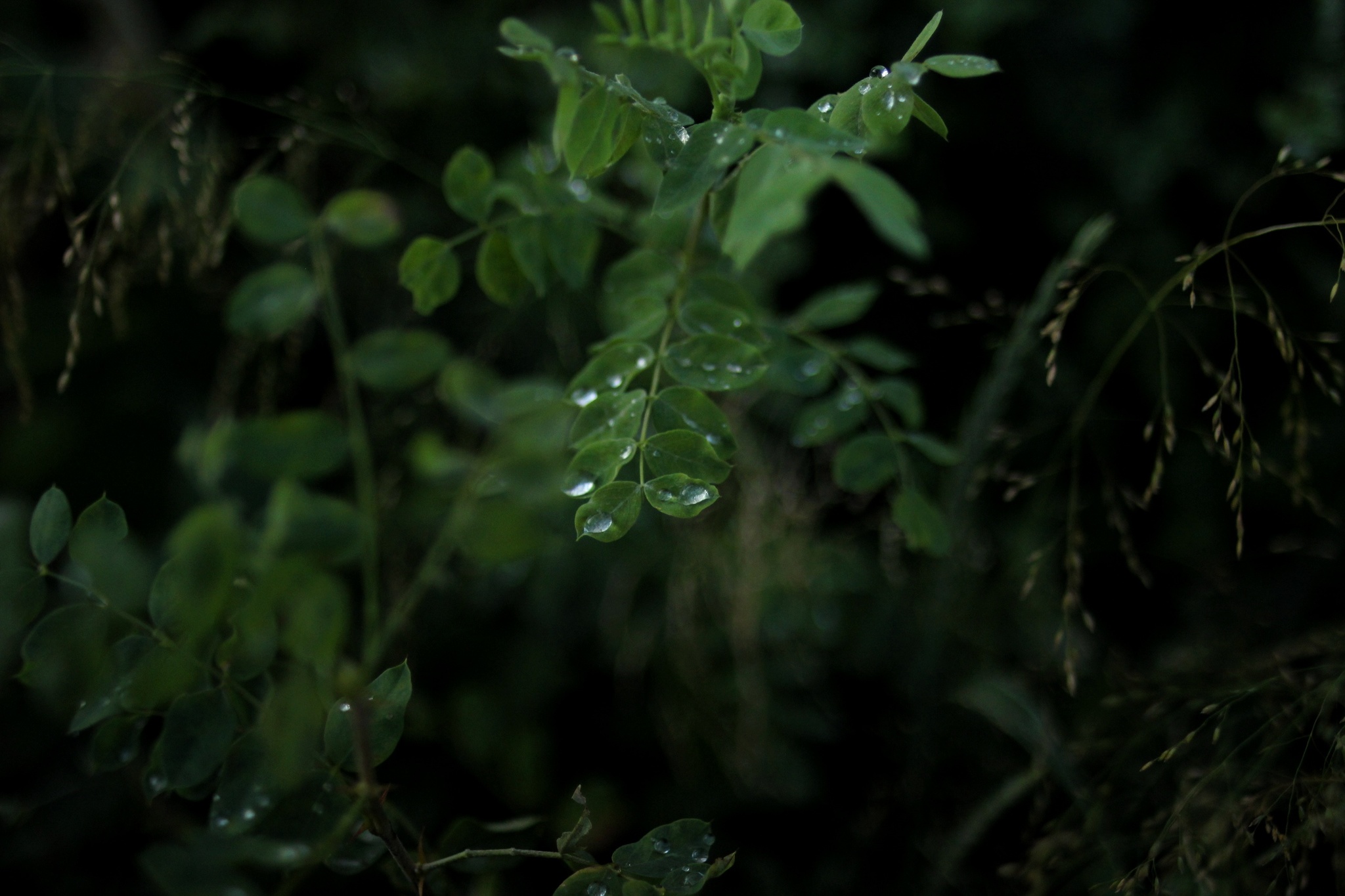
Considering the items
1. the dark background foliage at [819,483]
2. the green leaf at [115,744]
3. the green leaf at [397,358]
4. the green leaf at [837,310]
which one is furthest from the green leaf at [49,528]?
the green leaf at [837,310]

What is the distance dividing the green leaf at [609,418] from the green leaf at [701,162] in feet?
0.52

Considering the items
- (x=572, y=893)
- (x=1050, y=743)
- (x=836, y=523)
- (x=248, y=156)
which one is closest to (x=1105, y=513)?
(x=836, y=523)

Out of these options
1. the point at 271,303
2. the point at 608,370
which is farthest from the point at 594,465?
the point at 271,303

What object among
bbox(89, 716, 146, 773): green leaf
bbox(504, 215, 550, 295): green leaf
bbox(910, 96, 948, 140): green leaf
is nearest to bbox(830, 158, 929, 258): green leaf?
bbox(910, 96, 948, 140): green leaf

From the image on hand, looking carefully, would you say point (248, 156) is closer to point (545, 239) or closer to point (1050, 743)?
point (545, 239)

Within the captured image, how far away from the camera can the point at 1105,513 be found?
59.6 inches

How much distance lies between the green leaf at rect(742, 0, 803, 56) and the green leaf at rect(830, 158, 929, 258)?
226mm

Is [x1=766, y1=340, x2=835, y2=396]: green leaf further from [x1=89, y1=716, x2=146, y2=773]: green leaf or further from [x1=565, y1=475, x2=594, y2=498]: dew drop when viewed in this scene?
[x1=89, y1=716, x2=146, y2=773]: green leaf

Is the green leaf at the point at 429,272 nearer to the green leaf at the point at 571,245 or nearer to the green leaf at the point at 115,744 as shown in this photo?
the green leaf at the point at 571,245

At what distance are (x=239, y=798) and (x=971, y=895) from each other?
83cm

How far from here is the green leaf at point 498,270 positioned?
2.62 ft

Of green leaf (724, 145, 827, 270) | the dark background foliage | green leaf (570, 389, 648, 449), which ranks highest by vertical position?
green leaf (724, 145, 827, 270)

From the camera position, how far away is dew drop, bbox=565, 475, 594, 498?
61 centimetres

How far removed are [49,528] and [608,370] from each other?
428 mm
